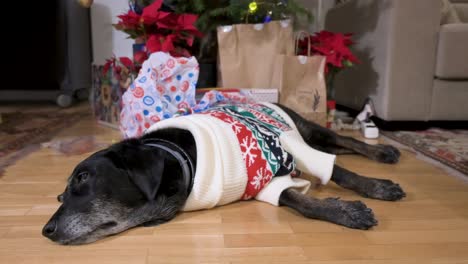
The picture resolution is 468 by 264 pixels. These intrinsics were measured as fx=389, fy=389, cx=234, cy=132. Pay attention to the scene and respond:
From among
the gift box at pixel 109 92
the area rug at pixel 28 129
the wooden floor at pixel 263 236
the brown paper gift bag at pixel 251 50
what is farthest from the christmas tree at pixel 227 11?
the wooden floor at pixel 263 236

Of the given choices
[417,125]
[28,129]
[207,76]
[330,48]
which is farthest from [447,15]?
[28,129]

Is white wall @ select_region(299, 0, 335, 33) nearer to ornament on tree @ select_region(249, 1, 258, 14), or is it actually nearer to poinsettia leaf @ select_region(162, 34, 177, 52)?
ornament on tree @ select_region(249, 1, 258, 14)

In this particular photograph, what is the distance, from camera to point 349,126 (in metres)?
2.60

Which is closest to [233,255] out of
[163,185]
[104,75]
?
[163,185]

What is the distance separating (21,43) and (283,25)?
2.69 m

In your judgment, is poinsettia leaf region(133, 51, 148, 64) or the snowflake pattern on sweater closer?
the snowflake pattern on sweater

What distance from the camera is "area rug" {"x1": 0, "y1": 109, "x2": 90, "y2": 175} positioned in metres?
2.03

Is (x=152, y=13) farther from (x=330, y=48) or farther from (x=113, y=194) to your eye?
(x=113, y=194)

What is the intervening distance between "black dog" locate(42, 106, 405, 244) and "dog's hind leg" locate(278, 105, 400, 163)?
1.96 feet

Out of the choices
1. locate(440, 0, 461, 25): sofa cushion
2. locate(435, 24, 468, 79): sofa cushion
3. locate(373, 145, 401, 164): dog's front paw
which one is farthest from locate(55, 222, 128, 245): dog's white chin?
locate(440, 0, 461, 25): sofa cushion

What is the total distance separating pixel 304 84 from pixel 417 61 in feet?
2.32

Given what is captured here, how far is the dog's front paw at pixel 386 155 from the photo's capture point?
5.85 ft

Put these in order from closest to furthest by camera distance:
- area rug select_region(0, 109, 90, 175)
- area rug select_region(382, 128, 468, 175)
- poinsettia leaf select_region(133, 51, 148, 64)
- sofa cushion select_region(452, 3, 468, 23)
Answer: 1. area rug select_region(382, 128, 468, 175)
2. area rug select_region(0, 109, 90, 175)
3. poinsettia leaf select_region(133, 51, 148, 64)
4. sofa cushion select_region(452, 3, 468, 23)

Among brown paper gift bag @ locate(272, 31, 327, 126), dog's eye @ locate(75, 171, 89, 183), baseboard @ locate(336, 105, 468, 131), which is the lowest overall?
baseboard @ locate(336, 105, 468, 131)
